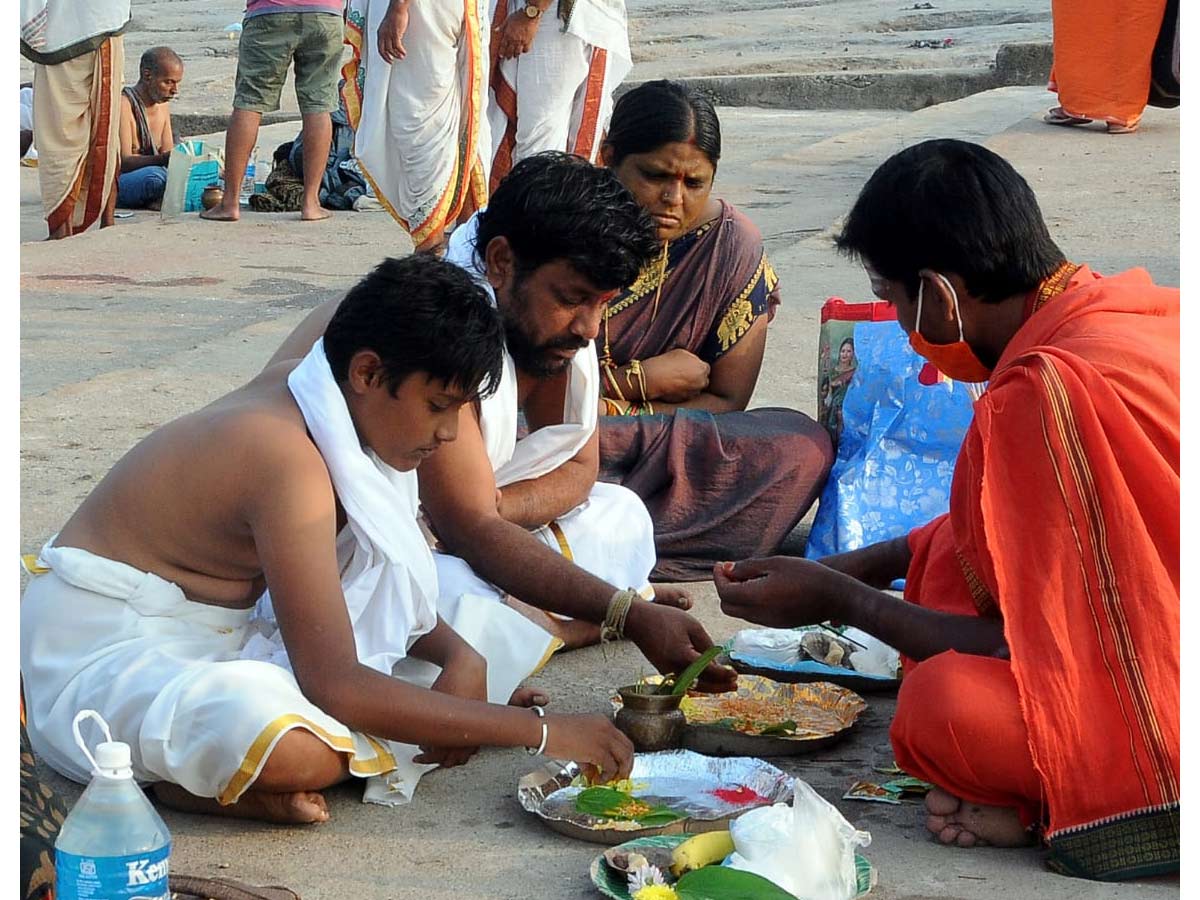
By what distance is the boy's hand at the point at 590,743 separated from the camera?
3.07 metres

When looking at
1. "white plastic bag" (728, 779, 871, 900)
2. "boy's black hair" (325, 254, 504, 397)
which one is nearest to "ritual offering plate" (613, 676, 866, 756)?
"white plastic bag" (728, 779, 871, 900)

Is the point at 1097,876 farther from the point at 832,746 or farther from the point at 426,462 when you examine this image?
the point at 426,462

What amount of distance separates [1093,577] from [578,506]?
161 cm

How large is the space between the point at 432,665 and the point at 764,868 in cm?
99

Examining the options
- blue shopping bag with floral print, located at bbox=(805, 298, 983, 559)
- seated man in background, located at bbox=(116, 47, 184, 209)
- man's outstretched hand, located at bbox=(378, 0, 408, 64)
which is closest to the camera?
blue shopping bag with floral print, located at bbox=(805, 298, 983, 559)

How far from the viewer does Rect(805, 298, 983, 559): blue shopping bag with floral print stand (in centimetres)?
472

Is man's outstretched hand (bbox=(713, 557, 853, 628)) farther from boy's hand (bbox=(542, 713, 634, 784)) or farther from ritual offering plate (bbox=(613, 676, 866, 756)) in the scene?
boy's hand (bbox=(542, 713, 634, 784))

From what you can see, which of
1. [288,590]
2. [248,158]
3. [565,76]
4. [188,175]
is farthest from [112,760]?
[188,175]

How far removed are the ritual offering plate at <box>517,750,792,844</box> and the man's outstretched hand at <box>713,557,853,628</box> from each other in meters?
0.31

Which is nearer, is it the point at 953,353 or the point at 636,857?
the point at 636,857

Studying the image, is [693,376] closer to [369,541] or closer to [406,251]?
[369,541]

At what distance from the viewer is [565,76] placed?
7059mm

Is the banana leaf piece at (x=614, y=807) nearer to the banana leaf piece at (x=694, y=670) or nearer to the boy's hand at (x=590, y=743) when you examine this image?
the boy's hand at (x=590, y=743)

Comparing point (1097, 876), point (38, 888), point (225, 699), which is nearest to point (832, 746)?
point (1097, 876)
